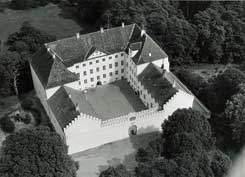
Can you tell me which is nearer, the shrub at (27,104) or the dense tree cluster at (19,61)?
the shrub at (27,104)

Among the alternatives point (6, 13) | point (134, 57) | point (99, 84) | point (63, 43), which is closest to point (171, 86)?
point (134, 57)

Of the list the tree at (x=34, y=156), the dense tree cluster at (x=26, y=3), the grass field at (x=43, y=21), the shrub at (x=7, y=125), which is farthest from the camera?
the dense tree cluster at (x=26, y=3)

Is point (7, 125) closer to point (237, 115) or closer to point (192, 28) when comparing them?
point (237, 115)

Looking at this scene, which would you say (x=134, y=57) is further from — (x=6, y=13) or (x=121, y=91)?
(x=6, y=13)

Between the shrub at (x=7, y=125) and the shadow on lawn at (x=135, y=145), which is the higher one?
the shrub at (x=7, y=125)

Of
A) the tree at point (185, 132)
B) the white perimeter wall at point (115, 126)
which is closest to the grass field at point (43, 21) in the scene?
the white perimeter wall at point (115, 126)

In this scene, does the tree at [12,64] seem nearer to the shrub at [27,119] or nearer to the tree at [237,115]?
the shrub at [27,119]
